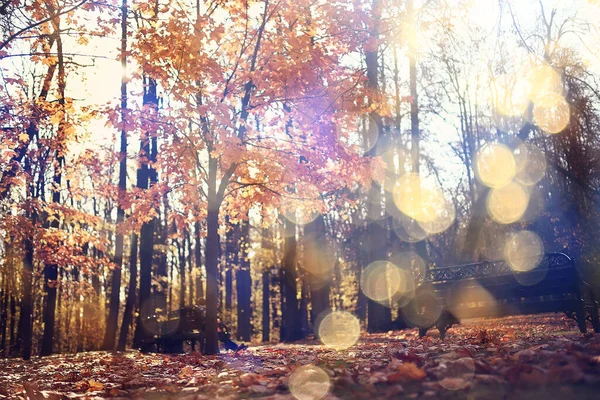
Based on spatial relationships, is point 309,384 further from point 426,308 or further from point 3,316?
point 3,316

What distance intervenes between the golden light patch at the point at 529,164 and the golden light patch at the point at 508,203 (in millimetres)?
395

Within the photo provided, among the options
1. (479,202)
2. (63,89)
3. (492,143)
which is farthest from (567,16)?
(63,89)

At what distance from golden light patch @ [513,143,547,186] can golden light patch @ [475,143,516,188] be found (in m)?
0.23

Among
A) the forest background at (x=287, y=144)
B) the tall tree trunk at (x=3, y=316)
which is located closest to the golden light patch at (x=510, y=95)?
the forest background at (x=287, y=144)

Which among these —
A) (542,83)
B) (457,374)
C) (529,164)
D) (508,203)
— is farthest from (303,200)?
(508,203)

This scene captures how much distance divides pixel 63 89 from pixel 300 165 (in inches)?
217

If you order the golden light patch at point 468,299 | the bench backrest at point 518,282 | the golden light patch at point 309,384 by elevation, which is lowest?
the golden light patch at point 309,384

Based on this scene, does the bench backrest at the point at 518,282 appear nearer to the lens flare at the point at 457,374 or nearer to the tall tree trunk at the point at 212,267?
the tall tree trunk at the point at 212,267

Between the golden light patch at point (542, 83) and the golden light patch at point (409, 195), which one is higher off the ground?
the golden light patch at point (542, 83)

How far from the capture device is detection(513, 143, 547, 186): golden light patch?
19.6m

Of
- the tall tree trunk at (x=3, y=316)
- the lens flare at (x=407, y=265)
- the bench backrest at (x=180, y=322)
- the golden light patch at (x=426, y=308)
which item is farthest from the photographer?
the tall tree trunk at (x=3, y=316)

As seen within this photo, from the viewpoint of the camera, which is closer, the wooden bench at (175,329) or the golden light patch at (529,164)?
the wooden bench at (175,329)

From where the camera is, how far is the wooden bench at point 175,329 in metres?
14.3

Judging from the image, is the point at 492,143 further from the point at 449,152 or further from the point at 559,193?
the point at 449,152
